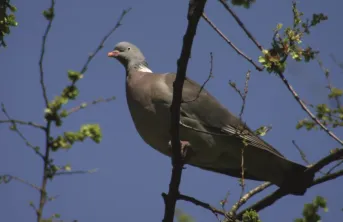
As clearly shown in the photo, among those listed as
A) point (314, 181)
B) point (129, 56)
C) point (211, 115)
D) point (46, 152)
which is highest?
point (129, 56)

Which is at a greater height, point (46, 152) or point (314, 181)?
point (314, 181)

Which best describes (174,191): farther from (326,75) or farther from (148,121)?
(326,75)

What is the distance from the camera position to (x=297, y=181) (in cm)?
464

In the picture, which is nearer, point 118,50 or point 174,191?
point 174,191

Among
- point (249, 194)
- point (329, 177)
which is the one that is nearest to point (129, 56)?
point (249, 194)

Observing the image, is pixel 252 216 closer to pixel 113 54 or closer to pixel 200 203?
pixel 200 203

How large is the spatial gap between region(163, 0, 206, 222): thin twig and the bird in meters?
0.45

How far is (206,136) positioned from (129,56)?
1755mm

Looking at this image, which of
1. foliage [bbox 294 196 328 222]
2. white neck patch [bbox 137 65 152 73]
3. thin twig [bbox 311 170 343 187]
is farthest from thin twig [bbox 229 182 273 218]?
white neck patch [bbox 137 65 152 73]

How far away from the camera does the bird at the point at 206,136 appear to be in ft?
15.6

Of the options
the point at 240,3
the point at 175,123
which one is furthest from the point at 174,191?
the point at 240,3

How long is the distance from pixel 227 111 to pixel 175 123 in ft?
5.33

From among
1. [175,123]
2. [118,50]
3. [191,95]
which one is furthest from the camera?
[118,50]

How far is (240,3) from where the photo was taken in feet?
9.51
